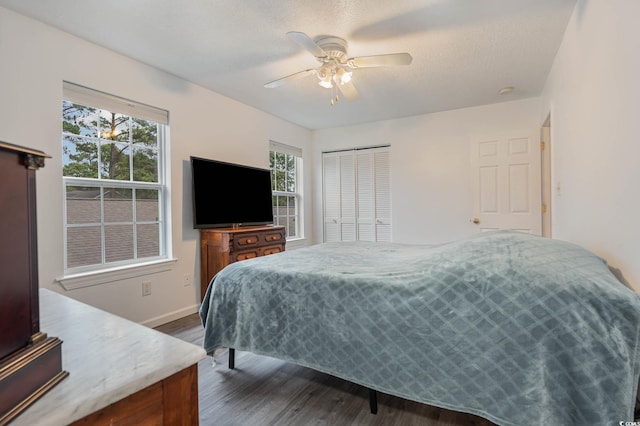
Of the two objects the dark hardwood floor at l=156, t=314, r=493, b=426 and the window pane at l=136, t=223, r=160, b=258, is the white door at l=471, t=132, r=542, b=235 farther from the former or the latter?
the window pane at l=136, t=223, r=160, b=258

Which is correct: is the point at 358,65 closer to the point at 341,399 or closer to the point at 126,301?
the point at 341,399

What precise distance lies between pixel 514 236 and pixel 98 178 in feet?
10.2

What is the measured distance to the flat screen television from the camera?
10.3 ft

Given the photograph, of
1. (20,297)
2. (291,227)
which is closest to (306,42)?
(20,297)

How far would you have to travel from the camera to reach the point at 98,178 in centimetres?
257

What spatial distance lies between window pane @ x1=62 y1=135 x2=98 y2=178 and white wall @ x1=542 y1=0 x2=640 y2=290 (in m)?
3.44

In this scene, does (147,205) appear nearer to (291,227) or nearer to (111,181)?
(111,181)

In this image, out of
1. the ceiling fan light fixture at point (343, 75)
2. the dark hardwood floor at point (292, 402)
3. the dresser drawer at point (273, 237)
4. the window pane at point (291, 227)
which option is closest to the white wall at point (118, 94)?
the dresser drawer at point (273, 237)

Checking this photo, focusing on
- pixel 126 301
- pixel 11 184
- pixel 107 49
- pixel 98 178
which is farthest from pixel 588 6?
pixel 126 301

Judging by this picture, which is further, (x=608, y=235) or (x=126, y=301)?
(x=126, y=301)

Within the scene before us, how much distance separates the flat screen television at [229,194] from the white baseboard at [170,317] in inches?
35.1

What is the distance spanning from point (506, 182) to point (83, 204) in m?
4.45

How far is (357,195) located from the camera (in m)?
4.95

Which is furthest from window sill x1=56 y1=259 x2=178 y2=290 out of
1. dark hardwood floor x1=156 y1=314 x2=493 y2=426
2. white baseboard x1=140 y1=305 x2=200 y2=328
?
dark hardwood floor x1=156 y1=314 x2=493 y2=426
